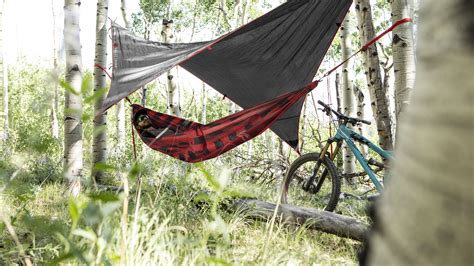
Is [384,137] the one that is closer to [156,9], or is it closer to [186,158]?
[186,158]

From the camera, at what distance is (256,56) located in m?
3.24

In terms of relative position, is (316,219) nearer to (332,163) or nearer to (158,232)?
(332,163)

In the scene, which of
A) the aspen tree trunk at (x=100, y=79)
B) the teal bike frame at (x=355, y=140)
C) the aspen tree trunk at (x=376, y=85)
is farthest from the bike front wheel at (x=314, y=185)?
the aspen tree trunk at (x=100, y=79)

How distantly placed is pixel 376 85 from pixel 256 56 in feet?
3.05

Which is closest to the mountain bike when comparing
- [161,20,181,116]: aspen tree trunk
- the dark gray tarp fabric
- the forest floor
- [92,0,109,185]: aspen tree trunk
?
the forest floor

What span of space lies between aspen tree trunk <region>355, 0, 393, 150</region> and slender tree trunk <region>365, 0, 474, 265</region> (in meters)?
2.74

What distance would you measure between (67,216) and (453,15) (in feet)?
6.49

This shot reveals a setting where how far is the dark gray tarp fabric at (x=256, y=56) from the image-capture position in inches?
110

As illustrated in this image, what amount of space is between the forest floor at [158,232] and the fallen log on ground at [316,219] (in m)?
0.06

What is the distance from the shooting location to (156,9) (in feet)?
42.4

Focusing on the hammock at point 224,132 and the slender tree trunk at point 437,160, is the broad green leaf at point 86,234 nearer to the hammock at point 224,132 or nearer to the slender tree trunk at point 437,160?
the slender tree trunk at point 437,160

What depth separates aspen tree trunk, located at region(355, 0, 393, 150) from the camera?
9.44 ft

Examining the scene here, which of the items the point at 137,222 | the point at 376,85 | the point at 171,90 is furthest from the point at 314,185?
the point at 171,90

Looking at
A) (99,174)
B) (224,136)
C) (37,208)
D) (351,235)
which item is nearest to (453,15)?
(351,235)
